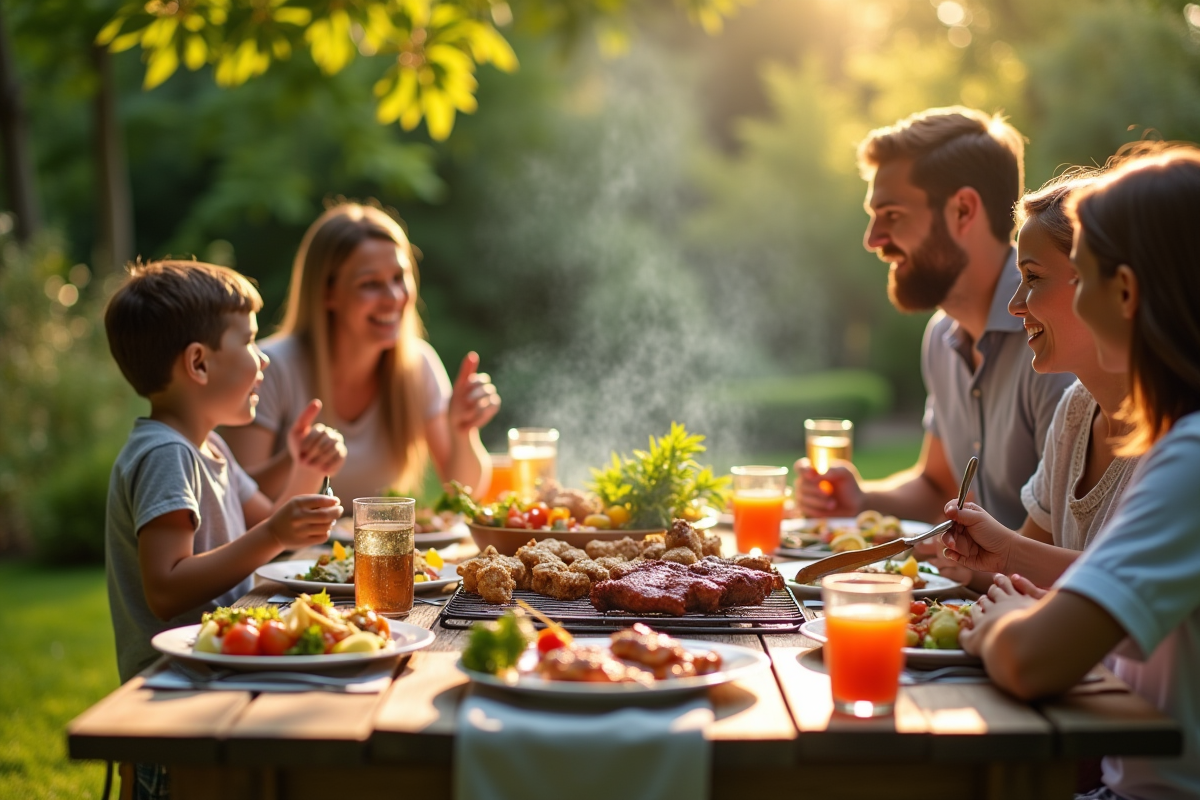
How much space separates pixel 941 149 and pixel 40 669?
5.29 meters

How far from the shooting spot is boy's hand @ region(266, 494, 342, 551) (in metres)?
2.59

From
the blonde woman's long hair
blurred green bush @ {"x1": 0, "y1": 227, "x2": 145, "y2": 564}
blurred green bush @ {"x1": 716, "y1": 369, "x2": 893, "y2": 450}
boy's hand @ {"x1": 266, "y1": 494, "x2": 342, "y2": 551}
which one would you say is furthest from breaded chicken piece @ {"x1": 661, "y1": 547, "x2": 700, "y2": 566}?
blurred green bush @ {"x1": 716, "y1": 369, "x2": 893, "y2": 450}

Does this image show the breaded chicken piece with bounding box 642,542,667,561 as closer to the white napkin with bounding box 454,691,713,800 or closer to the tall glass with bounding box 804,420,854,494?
the tall glass with bounding box 804,420,854,494

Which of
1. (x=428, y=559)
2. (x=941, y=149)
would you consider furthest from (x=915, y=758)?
(x=941, y=149)

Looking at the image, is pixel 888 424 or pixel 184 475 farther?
pixel 888 424

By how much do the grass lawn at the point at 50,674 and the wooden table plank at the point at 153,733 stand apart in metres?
2.98

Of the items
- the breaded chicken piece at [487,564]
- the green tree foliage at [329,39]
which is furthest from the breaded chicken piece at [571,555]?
the green tree foliage at [329,39]

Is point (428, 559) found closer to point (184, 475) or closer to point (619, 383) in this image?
point (184, 475)

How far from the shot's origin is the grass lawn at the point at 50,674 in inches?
181

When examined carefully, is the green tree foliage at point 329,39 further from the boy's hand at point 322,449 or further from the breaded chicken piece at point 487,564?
the breaded chicken piece at point 487,564

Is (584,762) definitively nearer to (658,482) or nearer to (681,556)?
(681,556)

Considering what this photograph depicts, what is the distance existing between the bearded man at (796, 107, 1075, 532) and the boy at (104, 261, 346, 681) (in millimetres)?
1832

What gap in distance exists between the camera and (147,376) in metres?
3.06

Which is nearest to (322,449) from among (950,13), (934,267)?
(934,267)
